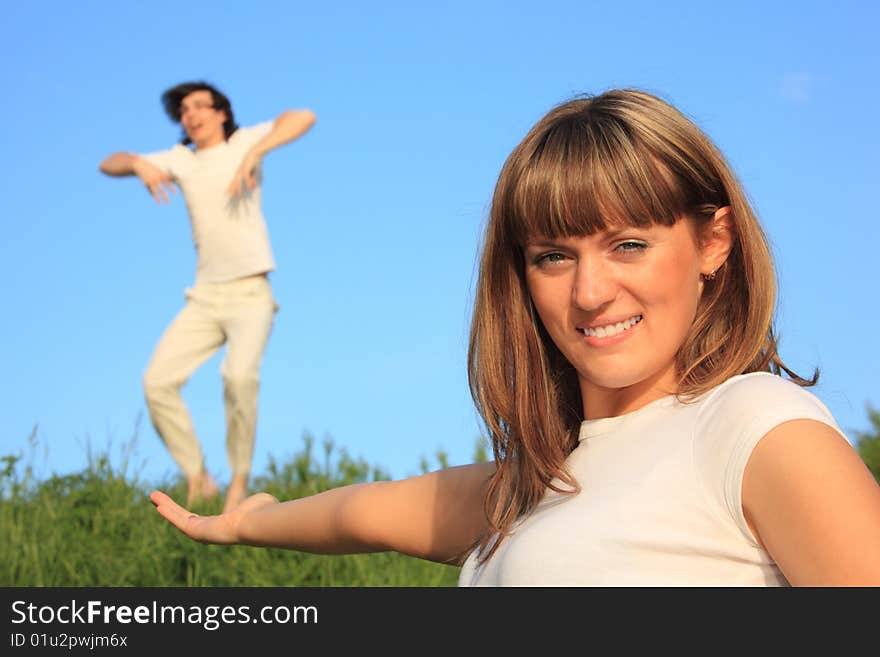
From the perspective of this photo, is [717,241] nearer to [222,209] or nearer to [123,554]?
[123,554]

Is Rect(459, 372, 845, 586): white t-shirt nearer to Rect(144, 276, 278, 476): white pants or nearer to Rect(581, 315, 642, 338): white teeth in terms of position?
Rect(581, 315, 642, 338): white teeth

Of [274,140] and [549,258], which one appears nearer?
[549,258]

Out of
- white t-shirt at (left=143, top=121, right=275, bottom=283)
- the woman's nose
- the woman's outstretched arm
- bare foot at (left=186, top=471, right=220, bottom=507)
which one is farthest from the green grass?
the woman's nose

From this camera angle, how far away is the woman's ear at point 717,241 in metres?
2.22

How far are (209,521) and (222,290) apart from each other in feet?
19.8

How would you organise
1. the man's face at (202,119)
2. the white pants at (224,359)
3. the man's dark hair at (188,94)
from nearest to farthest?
the white pants at (224,359) < the man's face at (202,119) < the man's dark hair at (188,94)

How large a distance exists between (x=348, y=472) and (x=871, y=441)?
389 centimetres

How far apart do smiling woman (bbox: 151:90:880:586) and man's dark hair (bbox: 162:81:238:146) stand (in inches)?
313

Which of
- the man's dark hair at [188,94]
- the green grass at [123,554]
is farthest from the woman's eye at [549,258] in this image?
the man's dark hair at [188,94]

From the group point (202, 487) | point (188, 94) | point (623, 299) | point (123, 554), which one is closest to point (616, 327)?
point (623, 299)

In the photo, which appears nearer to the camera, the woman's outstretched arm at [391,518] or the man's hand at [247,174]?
the woman's outstretched arm at [391,518]

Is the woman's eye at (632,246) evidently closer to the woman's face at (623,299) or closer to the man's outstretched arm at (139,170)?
the woman's face at (623,299)

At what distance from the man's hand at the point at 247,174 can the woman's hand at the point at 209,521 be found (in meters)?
5.97

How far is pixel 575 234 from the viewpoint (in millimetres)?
2100
